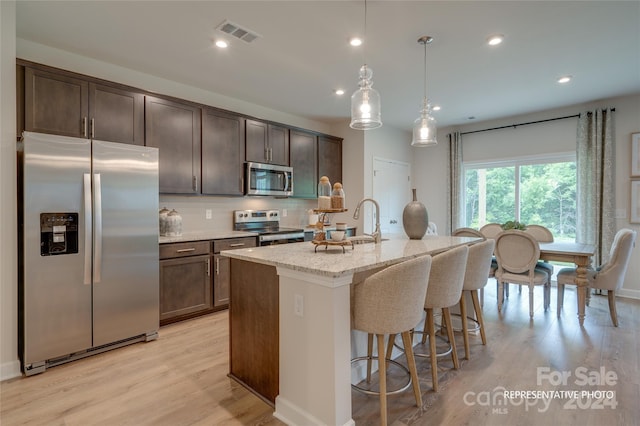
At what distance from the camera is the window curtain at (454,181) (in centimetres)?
576

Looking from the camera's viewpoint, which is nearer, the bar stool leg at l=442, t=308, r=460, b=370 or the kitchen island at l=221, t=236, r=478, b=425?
the kitchen island at l=221, t=236, r=478, b=425

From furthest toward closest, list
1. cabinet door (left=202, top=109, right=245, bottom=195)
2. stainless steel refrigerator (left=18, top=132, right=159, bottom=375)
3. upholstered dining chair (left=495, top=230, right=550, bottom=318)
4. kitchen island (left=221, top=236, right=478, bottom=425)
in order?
cabinet door (left=202, top=109, right=245, bottom=195)
upholstered dining chair (left=495, top=230, right=550, bottom=318)
stainless steel refrigerator (left=18, top=132, right=159, bottom=375)
kitchen island (left=221, top=236, right=478, bottom=425)

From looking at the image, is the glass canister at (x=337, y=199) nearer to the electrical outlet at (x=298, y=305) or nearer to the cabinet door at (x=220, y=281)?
the electrical outlet at (x=298, y=305)

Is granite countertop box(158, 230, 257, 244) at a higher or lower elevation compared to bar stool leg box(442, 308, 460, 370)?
higher

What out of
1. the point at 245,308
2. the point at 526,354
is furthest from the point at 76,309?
the point at 526,354

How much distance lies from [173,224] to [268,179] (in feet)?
4.50

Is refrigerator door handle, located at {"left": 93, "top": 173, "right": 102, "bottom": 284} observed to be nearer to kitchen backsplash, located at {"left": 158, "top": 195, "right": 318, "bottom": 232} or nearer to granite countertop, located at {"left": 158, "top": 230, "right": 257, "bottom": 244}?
granite countertop, located at {"left": 158, "top": 230, "right": 257, "bottom": 244}

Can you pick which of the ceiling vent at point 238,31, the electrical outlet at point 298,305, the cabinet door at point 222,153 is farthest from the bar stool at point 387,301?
the cabinet door at point 222,153

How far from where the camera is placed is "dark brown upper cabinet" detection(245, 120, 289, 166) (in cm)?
420

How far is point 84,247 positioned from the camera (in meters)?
2.52

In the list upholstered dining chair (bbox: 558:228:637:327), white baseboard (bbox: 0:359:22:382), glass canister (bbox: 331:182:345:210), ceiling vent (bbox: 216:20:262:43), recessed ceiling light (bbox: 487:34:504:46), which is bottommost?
white baseboard (bbox: 0:359:22:382)

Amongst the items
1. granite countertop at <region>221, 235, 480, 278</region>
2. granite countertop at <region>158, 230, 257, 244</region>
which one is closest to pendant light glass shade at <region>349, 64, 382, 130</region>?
granite countertop at <region>221, 235, 480, 278</region>

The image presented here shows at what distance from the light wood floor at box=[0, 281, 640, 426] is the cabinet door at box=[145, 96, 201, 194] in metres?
1.57

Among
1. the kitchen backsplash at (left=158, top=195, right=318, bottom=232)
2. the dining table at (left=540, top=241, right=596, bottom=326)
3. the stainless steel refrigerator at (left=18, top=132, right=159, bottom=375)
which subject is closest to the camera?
the stainless steel refrigerator at (left=18, top=132, right=159, bottom=375)
